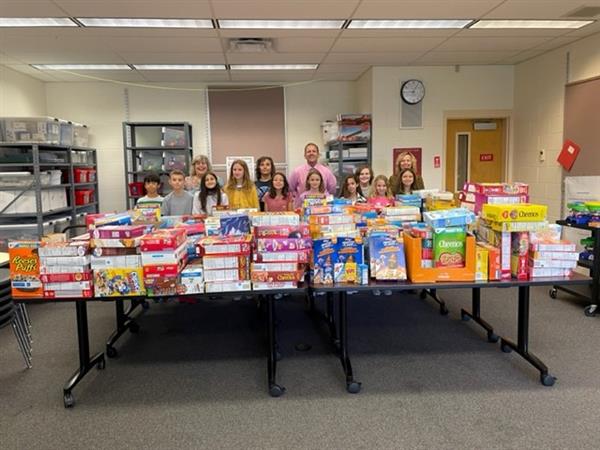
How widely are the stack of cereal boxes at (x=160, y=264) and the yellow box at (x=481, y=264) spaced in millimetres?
1718

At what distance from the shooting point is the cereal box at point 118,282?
241 centimetres

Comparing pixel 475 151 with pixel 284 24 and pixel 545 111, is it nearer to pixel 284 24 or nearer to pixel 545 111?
pixel 545 111

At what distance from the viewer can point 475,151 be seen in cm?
647

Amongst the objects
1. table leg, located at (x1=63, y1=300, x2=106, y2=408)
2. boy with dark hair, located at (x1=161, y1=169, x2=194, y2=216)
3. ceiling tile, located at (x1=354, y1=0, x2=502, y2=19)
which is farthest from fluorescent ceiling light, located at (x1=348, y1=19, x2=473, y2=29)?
table leg, located at (x1=63, y1=300, x2=106, y2=408)

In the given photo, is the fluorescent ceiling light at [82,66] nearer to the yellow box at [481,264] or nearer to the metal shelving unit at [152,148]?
the metal shelving unit at [152,148]

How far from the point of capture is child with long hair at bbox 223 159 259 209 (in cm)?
412

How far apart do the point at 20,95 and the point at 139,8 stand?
10.5ft

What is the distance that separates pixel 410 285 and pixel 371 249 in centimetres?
30

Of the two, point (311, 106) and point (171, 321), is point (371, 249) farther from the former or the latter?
point (311, 106)

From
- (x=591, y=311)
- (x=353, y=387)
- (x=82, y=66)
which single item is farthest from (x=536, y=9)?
(x=82, y=66)

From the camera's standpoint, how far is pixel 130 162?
6355mm

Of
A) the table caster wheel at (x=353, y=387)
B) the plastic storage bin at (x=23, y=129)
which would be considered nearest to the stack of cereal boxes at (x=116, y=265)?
the table caster wheel at (x=353, y=387)

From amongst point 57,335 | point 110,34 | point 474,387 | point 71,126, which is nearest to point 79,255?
point 57,335

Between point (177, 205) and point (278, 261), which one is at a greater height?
point (177, 205)
